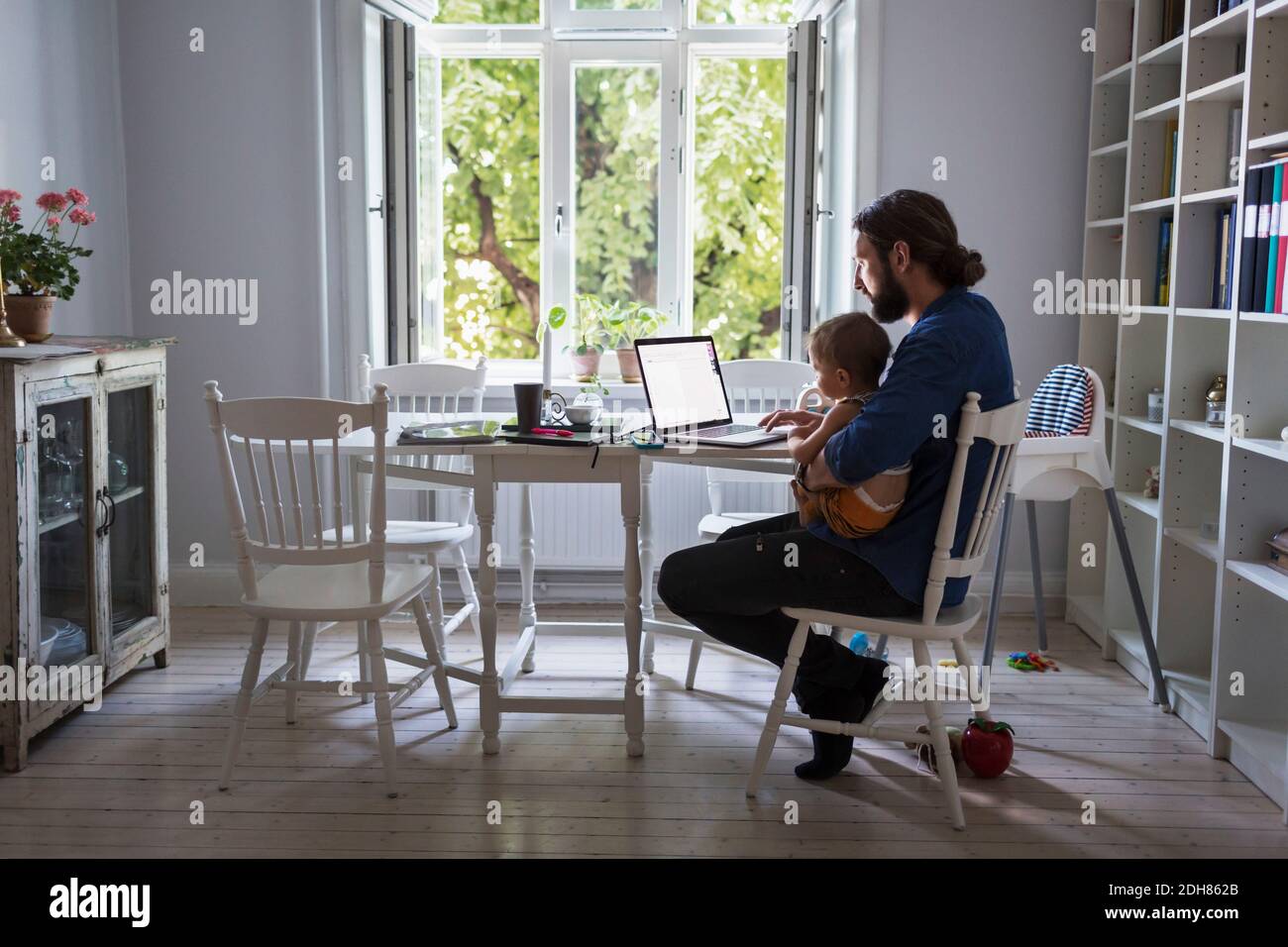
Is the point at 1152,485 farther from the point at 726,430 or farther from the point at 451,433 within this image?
the point at 451,433

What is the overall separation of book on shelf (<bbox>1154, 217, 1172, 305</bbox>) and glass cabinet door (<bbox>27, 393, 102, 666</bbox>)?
2.93 m

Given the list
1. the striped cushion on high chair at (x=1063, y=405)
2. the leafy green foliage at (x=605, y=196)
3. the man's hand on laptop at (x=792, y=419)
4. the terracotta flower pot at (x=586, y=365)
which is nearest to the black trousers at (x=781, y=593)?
the man's hand on laptop at (x=792, y=419)

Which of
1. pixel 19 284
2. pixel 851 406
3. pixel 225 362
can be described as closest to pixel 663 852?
pixel 851 406

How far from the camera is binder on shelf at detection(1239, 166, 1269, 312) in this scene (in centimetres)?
274

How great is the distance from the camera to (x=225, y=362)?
4.23 meters

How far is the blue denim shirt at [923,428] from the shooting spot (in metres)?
2.35

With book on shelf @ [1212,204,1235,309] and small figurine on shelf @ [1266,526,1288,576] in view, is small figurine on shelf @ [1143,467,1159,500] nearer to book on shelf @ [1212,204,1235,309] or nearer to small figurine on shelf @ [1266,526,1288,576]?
book on shelf @ [1212,204,1235,309]

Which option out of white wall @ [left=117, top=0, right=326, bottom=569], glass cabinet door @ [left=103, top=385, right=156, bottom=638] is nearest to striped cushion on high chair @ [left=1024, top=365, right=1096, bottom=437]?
white wall @ [left=117, top=0, right=326, bottom=569]

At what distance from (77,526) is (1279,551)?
2.87 meters

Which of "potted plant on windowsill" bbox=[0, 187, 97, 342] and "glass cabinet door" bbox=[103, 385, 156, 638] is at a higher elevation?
"potted plant on windowsill" bbox=[0, 187, 97, 342]

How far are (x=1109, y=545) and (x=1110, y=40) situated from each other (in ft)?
5.32

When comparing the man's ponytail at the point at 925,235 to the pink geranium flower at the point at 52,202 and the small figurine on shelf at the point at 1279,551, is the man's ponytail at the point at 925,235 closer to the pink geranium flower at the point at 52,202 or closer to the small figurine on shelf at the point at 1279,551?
the small figurine on shelf at the point at 1279,551

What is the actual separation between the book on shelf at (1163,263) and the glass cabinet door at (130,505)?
2892 mm
